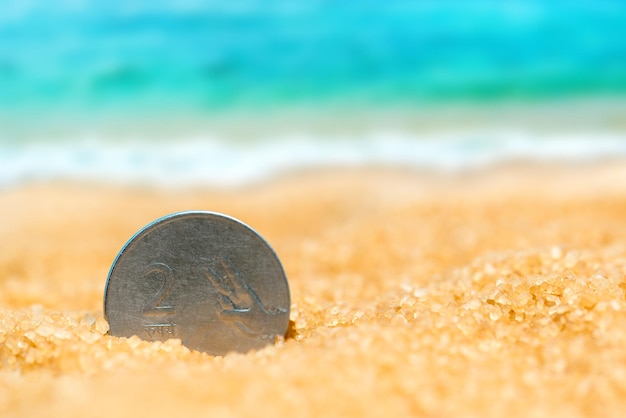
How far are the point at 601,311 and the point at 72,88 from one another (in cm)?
789

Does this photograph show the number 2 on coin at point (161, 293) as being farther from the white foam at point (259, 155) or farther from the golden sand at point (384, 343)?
the white foam at point (259, 155)

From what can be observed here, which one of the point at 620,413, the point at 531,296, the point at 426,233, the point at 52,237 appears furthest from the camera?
the point at 52,237

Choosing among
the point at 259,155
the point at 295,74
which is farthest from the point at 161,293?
the point at 295,74

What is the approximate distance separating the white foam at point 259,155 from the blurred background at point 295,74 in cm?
4

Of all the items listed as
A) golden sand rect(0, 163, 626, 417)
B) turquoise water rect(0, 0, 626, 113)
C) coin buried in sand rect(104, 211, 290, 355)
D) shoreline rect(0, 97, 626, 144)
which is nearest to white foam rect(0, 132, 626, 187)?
shoreline rect(0, 97, 626, 144)

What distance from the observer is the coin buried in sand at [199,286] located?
1.76m

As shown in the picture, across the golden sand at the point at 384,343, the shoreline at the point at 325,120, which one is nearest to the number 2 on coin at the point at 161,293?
the golden sand at the point at 384,343

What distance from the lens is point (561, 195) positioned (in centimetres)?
522

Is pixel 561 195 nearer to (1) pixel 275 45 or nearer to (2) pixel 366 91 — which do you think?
(2) pixel 366 91

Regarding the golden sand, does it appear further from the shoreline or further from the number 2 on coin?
the shoreline

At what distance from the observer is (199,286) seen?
5.79 feet

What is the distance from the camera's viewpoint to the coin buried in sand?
5.77ft

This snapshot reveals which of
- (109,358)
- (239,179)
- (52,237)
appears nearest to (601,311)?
(109,358)

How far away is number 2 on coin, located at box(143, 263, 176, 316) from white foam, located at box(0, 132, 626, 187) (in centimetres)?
510
